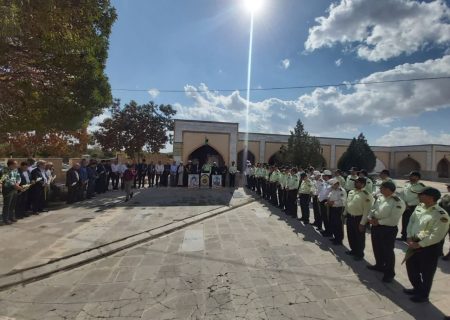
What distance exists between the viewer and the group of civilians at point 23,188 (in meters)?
7.93

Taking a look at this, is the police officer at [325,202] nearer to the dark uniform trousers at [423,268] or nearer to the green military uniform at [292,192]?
the green military uniform at [292,192]

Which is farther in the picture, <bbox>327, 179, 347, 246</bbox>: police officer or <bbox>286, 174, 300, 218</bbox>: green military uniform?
<bbox>286, 174, 300, 218</bbox>: green military uniform

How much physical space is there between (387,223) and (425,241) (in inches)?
32.1

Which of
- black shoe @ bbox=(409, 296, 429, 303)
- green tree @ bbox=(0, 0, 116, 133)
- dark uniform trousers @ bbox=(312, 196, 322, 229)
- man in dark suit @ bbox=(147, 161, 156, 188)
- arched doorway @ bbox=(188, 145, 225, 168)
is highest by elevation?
green tree @ bbox=(0, 0, 116, 133)

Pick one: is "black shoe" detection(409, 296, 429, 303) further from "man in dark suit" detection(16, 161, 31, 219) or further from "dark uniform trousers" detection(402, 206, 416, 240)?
"man in dark suit" detection(16, 161, 31, 219)

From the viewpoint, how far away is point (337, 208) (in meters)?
7.02

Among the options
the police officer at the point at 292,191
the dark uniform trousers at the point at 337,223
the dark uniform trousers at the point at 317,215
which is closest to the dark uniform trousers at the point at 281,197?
the police officer at the point at 292,191

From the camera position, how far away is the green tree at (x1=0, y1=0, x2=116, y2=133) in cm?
555

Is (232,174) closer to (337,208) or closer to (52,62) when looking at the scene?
(52,62)

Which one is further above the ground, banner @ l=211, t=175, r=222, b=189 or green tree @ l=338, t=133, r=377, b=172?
green tree @ l=338, t=133, r=377, b=172

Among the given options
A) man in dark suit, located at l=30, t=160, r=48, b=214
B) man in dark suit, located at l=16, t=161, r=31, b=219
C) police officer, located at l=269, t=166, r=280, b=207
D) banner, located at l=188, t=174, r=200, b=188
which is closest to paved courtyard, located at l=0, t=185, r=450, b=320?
man in dark suit, located at l=16, t=161, r=31, b=219

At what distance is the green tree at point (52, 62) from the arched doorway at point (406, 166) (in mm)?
37496

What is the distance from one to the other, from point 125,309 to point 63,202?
8723 mm

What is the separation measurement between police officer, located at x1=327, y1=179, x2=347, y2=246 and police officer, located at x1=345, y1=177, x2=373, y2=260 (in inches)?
28.2
